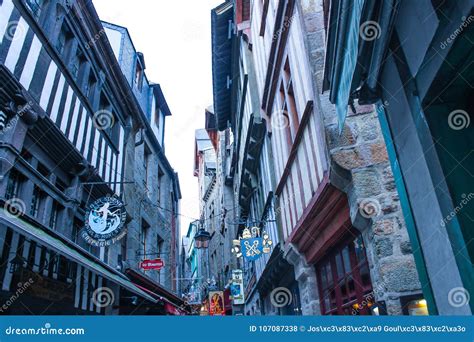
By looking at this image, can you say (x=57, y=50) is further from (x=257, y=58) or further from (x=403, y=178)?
(x=403, y=178)

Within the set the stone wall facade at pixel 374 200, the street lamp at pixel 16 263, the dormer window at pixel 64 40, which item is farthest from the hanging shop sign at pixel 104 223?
the stone wall facade at pixel 374 200

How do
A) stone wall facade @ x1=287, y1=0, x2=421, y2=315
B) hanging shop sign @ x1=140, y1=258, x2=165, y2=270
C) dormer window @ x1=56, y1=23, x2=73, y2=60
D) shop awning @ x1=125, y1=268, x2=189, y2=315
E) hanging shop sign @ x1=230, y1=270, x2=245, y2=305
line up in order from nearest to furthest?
stone wall facade @ x1=287, y1=0, x2=421, y2=315 < dormer window @ x1=56, y1=23, x2=73, y2=60 < shop awning @ x1=125, y1=268, x2=189, y2=315 < hanging shop sign @ x1=140, y1=258, x2=165, y2=270 < hanging shop sign @ x1=230, y1=270, x2=245, y2=305

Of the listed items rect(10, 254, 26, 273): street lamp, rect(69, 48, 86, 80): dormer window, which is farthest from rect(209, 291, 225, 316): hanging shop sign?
rect(10, 254, 26, 273): street lamp

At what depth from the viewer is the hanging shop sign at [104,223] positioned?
279 inches

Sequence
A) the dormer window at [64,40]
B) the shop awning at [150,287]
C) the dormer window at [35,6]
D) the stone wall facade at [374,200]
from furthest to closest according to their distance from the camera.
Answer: the shop awning at [150,287] < the dormer window at [64,40] < the dormer window at [35,6] < the stone wall facade at [374,200]

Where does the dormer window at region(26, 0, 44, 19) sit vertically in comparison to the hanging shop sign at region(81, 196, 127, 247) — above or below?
above

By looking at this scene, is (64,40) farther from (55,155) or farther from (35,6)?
(55,155)

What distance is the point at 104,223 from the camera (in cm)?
725

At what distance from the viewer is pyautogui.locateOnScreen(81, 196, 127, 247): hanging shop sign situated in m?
7.08

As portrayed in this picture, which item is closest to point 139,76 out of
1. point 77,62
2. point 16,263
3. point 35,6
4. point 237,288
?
point 77,62

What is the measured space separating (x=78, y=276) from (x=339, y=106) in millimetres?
6623

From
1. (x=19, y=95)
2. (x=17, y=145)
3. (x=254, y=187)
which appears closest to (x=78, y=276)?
(x=17, y=145)

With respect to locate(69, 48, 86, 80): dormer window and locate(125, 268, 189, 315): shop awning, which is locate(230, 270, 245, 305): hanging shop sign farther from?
locate(69, 48, 86, 80): dormer window

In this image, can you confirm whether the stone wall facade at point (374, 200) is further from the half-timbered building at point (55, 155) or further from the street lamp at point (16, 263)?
the street lamp at point (16, 263)
